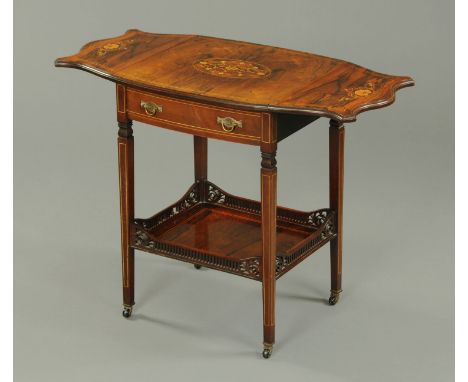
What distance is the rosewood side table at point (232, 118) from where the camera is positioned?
5969 mm

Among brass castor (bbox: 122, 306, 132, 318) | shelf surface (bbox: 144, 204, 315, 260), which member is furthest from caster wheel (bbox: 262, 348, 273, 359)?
brass castor (bbox: 122, 306, 132, 318)

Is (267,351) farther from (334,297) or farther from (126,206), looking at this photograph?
(126,206)

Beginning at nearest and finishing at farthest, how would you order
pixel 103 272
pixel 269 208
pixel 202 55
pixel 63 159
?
pixel 269 208 → pixel 202 55 → pixel 103 272 → pixel 63 159

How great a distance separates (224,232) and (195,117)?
2.86ft

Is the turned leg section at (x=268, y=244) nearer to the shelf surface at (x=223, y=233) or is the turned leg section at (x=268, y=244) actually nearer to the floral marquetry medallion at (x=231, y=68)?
the shelf surface at (x=223, y=233)

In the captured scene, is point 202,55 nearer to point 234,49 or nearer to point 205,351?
point 234,49

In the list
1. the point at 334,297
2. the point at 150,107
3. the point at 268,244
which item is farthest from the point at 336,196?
the point at 150,107

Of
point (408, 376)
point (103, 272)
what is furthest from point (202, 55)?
point (408, 376)

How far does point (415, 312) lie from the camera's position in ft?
21.8

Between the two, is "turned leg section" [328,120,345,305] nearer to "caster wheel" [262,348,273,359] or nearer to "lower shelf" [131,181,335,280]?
"lower shelf" [131,181,335,280]

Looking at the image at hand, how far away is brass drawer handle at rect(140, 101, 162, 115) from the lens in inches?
244

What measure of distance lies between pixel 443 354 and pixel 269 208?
3.32 ft

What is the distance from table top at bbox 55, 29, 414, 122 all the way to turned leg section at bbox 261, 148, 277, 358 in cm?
Result: 27

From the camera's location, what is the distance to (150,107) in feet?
20.4
